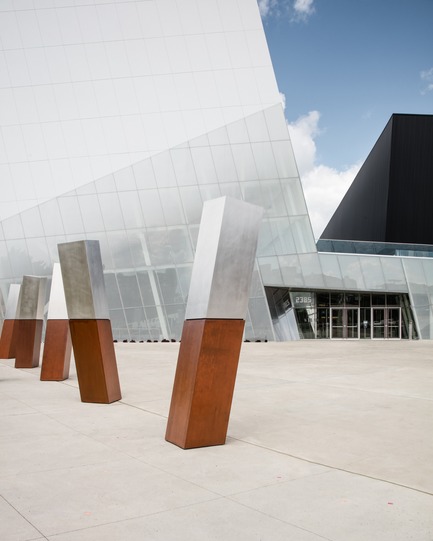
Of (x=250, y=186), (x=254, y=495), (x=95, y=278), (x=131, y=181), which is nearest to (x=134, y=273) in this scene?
(x=131, y=181)

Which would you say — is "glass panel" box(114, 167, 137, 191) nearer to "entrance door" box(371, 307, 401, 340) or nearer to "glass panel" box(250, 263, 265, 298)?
"glass panel" box(250, 263, 265, 298)

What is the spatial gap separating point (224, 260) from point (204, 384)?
5.35ft

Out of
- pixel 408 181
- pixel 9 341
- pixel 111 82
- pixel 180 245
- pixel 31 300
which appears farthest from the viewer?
pixel 408 181

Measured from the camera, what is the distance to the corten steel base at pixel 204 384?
7.21 metres

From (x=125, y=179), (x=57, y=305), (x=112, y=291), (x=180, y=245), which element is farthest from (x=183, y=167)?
(x=57, y=305)

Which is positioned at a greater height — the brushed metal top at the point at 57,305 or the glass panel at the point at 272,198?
the glass panel at the point at 272,198

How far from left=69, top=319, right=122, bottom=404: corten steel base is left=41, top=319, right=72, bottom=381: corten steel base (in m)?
3.59

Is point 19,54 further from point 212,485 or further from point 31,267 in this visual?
point 212,485

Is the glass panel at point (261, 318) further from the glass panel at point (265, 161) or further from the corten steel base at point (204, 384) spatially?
the corten steel base at point (204, 384)

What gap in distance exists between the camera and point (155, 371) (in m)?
16.5

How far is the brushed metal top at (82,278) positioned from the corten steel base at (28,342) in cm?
683

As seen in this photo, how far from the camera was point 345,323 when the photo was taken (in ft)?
110

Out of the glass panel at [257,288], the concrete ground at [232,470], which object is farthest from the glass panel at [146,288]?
the concrete ground at [232,470]

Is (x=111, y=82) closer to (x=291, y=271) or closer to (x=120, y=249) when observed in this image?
(x=120, y=249)
